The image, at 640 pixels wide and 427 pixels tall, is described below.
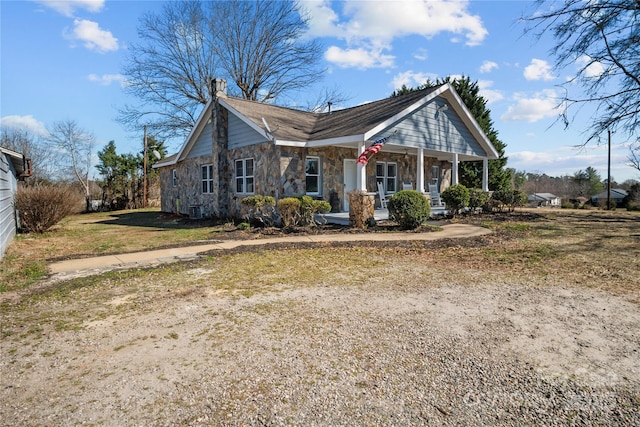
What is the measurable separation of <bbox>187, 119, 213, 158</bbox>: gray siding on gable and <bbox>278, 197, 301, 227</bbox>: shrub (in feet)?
22.2

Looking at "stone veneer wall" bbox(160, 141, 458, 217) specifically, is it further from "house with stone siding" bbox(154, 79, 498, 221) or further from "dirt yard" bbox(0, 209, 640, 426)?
"dirt yard" bbox(0, 209, 640, 426)

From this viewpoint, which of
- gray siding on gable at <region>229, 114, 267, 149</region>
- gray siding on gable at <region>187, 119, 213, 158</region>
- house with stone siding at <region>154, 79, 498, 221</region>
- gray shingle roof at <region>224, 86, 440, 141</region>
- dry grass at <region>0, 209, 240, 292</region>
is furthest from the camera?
gray siding on gable at <region>187, 119, 213, 158</region>

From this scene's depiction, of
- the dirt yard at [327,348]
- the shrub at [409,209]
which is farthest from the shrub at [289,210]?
the dirt yard at [327,348]

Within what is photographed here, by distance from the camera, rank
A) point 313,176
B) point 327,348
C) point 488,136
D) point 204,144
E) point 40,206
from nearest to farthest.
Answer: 1. point 327,348
2. point 40,206
3. point 313,176
4. point 204,144
5. point 488,136

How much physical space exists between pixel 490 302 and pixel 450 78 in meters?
23.8

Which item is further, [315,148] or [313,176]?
[313,176]

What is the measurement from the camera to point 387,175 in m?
16.7

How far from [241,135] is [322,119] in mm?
4705

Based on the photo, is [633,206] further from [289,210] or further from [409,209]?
[289,210]

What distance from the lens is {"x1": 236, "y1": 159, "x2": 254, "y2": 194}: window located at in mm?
14625

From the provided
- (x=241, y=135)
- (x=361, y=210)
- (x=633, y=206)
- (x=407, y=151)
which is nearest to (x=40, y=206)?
(x=241, y=135)

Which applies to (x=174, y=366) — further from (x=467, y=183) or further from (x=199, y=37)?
(x=199, y=37)

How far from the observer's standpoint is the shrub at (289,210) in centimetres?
1154

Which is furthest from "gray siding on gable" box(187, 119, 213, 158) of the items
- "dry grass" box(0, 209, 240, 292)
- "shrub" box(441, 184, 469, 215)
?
"shrub" box(441, 184, 469, 215)
